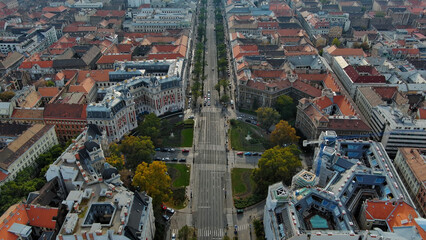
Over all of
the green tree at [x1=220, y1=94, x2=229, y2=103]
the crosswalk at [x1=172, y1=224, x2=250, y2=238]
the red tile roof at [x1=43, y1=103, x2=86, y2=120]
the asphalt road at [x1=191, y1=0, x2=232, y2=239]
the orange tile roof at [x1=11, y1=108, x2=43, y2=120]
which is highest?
the red tile roof at [x1=43, y1=103, x2=86, y2=120]

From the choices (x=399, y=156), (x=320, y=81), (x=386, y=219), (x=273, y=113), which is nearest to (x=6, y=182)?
(x=273, y=113)

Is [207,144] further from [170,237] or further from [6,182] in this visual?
[6,182]

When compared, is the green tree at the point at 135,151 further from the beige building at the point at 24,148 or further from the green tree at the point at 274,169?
the green tree at the point at 274,169

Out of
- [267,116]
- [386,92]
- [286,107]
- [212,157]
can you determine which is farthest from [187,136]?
[386,92]

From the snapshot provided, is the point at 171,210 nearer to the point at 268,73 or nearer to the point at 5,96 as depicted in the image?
the point at 268,73

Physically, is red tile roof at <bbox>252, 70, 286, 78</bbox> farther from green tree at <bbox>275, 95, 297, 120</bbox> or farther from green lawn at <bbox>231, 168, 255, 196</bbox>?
green lawn at <bbox>231, 168, 255, 196</bbox>

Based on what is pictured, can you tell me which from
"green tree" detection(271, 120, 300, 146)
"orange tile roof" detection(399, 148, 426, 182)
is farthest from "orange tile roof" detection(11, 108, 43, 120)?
"orange tile roof" detection(399, 148, 426, 182)
